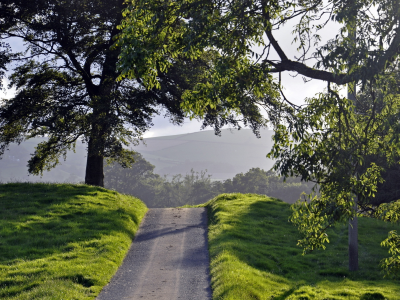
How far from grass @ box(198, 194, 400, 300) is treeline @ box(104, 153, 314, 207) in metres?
59.4

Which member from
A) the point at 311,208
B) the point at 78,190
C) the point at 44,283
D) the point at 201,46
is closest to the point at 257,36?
the point at 201,46

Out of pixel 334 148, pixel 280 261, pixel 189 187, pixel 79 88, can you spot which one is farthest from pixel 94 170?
pixel 189 187

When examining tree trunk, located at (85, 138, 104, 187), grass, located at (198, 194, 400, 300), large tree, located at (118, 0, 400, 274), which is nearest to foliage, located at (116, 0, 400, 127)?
large tree, located at (118, 0, 400, 274)

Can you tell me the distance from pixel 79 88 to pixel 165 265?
15.9m

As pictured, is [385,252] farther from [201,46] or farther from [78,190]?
[78,190]

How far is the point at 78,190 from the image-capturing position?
2206 cm

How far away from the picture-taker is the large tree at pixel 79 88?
20.7 meters

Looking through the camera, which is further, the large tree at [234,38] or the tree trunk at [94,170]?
the tree trunk at [94,170]

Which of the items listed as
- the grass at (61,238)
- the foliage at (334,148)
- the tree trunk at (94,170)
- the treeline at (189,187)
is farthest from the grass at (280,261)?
the treeline at (189,187)

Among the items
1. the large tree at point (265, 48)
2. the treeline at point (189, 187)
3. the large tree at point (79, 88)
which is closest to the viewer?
the large tree at point (265, 48)

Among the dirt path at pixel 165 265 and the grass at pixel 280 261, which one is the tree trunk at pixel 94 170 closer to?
the dirt path at pixel 165 265

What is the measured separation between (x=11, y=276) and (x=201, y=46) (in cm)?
830

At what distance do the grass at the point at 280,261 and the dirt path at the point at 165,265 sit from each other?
21.2 inches

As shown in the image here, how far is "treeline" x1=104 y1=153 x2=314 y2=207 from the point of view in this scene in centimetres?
8131
